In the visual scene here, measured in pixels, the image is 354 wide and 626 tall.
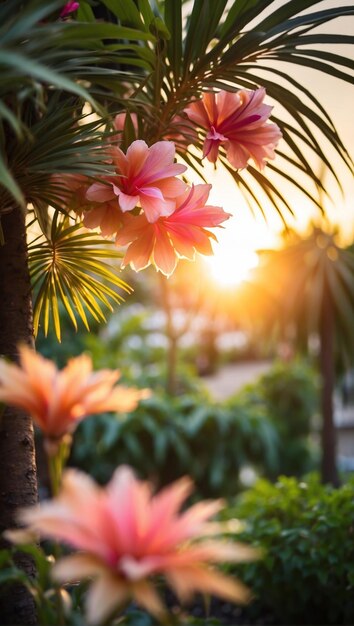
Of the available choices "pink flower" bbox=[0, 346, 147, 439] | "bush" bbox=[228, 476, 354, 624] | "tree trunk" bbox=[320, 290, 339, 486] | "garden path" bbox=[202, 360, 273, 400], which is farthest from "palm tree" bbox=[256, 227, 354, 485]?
"garden path" bbox=[202, 360, 273, 400]

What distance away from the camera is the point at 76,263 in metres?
0.99

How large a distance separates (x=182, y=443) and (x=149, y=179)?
11.4 ft

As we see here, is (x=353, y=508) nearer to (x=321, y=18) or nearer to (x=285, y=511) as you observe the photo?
(x=285, y=511)

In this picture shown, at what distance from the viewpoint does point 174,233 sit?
2.70 ft

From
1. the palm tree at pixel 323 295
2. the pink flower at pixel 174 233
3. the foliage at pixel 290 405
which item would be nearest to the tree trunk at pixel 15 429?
the pink flower at pixel 174 233

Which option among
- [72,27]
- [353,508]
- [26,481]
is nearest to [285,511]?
[353,508]

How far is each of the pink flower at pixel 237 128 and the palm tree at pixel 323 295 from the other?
2.59m

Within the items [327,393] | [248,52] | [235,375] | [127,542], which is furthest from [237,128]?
[235,375]

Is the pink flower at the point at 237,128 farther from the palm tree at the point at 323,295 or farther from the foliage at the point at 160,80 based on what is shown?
the palm tree at the point at 323,295

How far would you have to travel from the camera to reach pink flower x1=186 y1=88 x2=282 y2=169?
85 centimetres

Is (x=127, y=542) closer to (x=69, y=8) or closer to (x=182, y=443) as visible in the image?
(x=69, y=8)

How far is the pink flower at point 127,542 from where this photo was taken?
1.48 feet

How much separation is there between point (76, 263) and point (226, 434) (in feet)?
11.4

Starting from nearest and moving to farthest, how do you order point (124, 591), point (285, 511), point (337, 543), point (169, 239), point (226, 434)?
point (124, 591) < point (169, 239) < point (337, 543) < point (285, 511) < point (226, 434)
